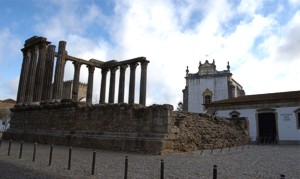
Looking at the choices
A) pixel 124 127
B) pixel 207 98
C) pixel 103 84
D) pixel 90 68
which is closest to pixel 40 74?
pixel 90 68

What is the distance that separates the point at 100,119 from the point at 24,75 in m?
12.6

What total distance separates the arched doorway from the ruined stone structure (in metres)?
5.43

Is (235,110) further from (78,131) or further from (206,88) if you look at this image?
(78,131)

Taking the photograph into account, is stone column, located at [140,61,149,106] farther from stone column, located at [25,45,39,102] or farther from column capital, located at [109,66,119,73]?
stone column, located at [25,45,39,102]

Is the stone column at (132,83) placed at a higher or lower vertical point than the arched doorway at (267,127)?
higher

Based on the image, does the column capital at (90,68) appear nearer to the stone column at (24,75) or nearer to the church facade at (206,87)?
the stone column at (24,75)

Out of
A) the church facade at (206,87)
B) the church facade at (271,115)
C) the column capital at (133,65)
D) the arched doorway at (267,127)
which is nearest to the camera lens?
the church facade at (271,115)

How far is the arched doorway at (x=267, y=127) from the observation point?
2558cm

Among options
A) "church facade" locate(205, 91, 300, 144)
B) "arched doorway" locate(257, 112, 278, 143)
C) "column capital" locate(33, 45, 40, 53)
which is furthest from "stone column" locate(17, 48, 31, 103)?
"arched doorway" locate(257, 112, 278, 143)

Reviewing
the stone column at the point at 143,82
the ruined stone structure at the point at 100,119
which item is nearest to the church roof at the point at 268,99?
the ruined stone structure at the point at 100,119

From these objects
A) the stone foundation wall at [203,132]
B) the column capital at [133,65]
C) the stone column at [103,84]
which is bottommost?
the stone foundation wall at [203,132]

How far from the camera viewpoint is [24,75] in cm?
2355

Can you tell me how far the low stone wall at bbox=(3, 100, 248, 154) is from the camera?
12055 millimetres

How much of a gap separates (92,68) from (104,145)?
1492cm
